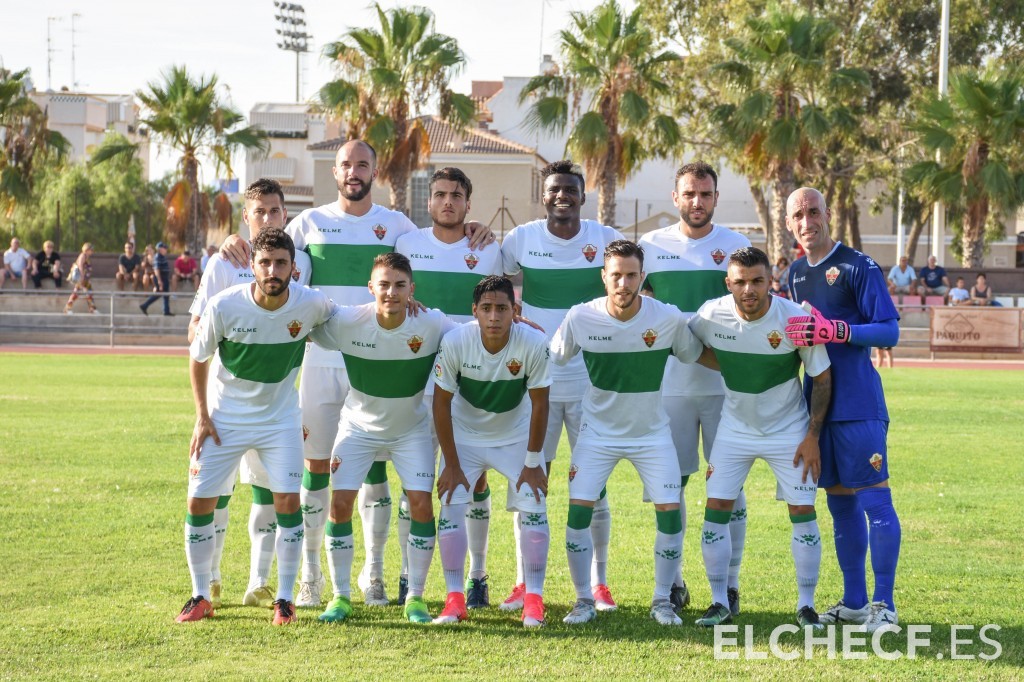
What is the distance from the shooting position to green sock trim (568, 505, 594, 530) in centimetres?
657

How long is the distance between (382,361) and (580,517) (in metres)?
1.47

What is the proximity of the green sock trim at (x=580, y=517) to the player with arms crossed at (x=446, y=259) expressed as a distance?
0.73 m

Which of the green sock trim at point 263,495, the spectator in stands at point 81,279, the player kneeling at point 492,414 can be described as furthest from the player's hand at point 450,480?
the spectator in stands at point 81,279

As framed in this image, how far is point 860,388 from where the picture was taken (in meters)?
6.50

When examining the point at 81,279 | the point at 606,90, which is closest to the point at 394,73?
the point at 606,90

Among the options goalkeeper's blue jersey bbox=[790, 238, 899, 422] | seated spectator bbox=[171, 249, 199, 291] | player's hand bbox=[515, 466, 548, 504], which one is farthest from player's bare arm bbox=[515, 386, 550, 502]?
seated spectator bbox=[171, 249, 199, 291]

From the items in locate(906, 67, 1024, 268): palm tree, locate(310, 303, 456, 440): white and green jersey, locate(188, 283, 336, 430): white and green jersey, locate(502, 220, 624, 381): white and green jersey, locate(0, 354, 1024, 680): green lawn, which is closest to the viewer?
locate(0, 354, 1024, 680): green lawn

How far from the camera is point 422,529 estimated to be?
6641 millimetres

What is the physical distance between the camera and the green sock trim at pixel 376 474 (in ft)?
23.4

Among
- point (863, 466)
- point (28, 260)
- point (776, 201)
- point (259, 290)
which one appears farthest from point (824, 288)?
point (28, 260)

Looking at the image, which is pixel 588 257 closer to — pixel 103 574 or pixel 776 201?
pixel 103 574

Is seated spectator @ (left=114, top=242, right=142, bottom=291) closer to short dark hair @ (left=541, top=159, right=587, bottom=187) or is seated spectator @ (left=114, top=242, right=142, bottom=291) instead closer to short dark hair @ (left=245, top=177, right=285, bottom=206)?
short dark hair @ (left=245, top=177, right=285, bottom=206)

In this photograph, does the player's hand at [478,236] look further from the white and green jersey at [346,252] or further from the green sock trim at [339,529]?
the green sock trim at [339,529]

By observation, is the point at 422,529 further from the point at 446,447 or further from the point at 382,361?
the point at 382,361
